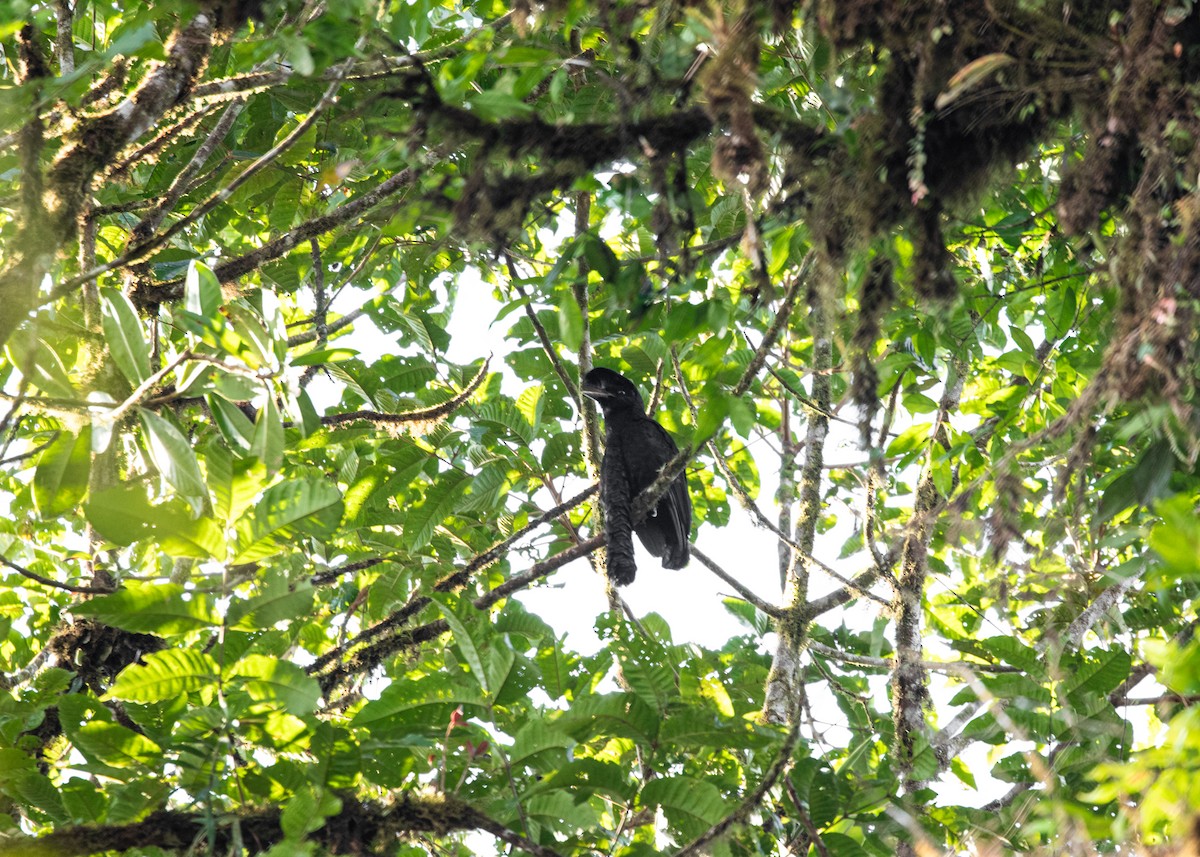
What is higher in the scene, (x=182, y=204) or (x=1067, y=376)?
(x=182, y=204)

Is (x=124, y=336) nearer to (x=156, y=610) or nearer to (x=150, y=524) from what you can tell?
(x=150, y=524)

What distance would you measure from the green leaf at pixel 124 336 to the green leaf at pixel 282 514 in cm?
57

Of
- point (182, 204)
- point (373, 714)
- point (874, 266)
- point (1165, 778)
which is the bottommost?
point (1165, 778)

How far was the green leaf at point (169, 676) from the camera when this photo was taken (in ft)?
7.00

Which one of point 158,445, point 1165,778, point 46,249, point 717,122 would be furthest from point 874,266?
point 46,249

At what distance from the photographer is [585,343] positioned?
15.0ft

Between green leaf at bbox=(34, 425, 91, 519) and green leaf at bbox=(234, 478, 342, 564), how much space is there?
2.23 ft

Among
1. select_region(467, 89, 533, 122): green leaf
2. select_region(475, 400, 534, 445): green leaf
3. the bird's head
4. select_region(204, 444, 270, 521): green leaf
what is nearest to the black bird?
the bird's head

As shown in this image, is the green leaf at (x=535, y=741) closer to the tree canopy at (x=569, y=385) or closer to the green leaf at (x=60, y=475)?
the tree canopy at (x=569, y=385)

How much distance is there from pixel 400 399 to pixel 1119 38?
3505 millimetres

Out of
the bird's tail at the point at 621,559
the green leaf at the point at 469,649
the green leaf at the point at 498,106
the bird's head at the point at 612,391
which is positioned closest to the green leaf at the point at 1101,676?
the green leaf at the point at 469,649

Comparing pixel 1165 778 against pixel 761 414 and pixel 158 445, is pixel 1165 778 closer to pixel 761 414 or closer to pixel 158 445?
pixel 158 445

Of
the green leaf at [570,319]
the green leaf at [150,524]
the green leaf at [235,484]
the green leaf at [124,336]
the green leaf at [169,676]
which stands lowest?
the green leaf at [169,676]

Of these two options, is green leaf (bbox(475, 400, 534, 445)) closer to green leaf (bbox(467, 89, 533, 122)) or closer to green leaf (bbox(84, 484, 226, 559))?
green leaf (bbox(84, 484, 226, 559))
